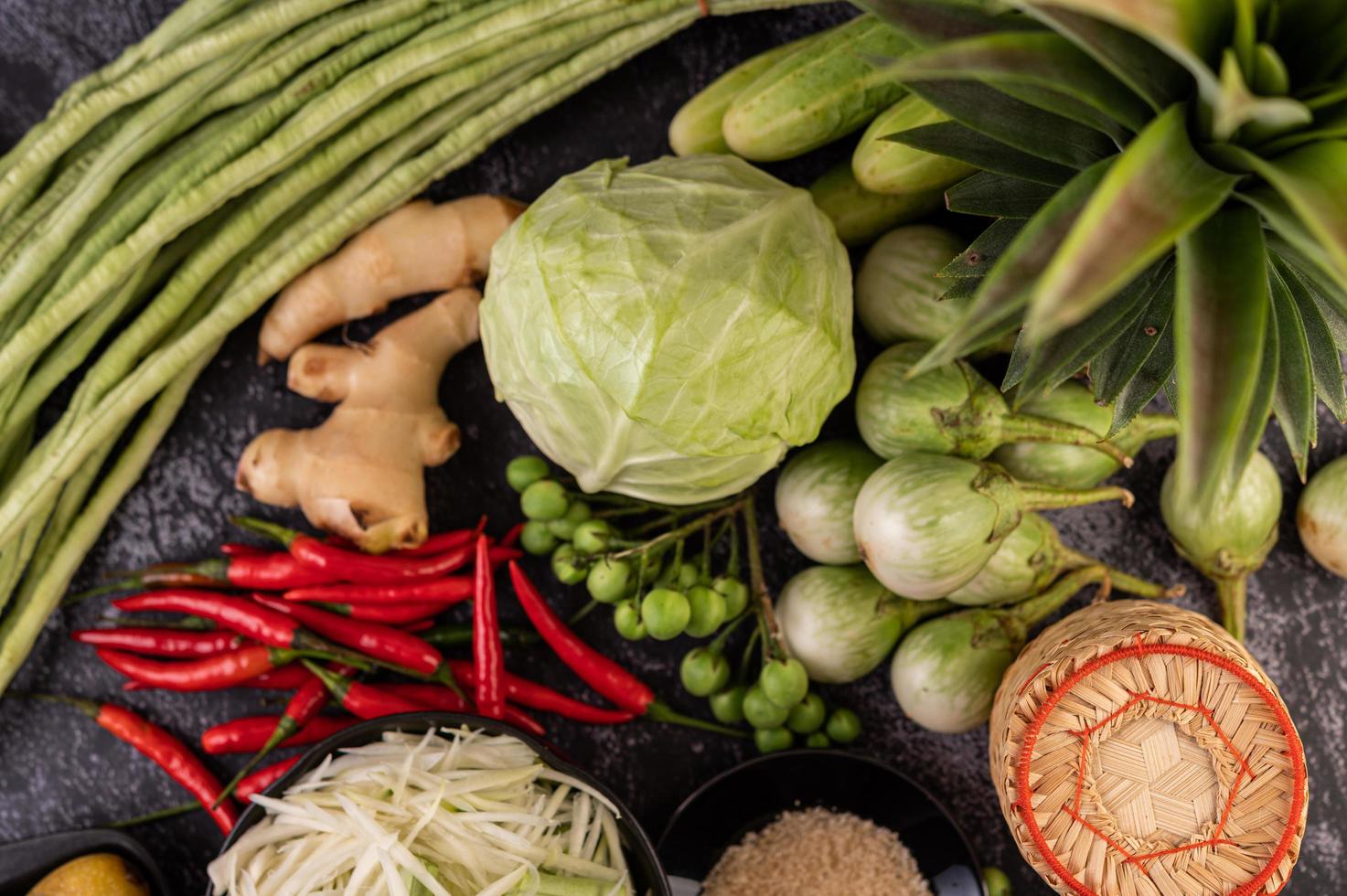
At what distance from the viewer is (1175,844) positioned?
4.53 ft

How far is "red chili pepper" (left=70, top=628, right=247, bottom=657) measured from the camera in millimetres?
1793

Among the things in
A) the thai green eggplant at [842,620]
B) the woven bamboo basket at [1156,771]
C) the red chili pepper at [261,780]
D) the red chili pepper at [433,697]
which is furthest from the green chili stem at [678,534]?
the red chili pepper at [261,780]

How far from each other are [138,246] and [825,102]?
1111 mm

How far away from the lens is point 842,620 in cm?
165

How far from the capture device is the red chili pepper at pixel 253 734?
1766mm

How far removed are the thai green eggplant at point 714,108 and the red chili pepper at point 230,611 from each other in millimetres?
1101

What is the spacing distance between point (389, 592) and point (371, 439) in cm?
29

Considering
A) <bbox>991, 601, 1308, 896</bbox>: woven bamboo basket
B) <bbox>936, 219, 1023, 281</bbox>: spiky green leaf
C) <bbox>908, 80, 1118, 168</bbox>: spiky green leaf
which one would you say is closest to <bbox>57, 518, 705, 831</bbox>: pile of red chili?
<bbox>991, 601, 1308, 896</bbox>: woven bamboo basket

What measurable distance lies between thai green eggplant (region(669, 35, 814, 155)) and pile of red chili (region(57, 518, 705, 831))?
783 millimetres

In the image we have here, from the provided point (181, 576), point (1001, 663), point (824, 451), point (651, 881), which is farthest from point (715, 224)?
point (181, 576)

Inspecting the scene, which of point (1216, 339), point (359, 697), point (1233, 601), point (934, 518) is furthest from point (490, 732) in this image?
point (1233, 601)

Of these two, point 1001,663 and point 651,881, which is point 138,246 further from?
point 1001,663

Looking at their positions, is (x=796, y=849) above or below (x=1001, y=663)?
below

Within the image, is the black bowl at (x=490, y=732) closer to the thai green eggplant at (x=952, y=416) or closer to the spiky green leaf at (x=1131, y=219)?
the thai green eggplant at (x=952, y=416)
